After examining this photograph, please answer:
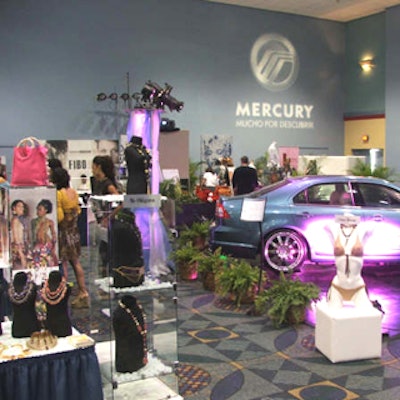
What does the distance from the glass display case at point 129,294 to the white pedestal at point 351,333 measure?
4.71ft

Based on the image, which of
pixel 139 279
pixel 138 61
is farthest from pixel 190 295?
pixel 138 61

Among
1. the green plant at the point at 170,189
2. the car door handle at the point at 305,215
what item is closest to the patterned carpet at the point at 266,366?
the car door handle at the point at 305,215

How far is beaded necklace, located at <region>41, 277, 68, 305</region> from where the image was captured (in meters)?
3.10

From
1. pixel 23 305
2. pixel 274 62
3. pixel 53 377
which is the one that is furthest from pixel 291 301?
pixel 274 62

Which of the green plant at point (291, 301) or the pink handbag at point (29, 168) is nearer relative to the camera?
the pink handbag at point (29, 168)

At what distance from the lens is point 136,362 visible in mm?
3570

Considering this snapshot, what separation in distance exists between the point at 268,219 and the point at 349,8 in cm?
972

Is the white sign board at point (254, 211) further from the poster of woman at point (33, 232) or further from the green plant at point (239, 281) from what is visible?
the poster of woman at point (33, 232)

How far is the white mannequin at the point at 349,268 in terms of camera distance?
4688mm

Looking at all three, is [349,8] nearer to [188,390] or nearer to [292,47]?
[292,47]

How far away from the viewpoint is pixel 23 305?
10.1 ft

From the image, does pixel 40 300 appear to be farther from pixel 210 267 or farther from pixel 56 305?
pixel 210 267

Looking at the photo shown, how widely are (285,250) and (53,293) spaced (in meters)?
4.74

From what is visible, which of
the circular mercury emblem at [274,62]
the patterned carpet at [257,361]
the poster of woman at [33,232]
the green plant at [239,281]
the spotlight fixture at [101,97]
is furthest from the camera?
the circular mercury emblem at [274,62]
